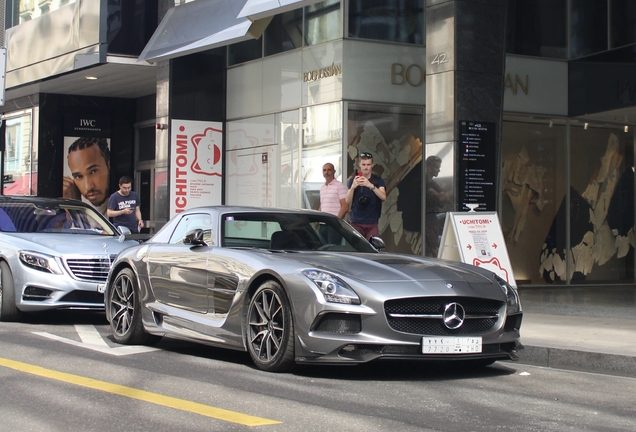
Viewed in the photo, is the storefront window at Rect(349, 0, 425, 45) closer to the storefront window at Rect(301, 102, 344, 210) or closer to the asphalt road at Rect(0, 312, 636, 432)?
the storefront window at Rect(301, 102, 344, 210)

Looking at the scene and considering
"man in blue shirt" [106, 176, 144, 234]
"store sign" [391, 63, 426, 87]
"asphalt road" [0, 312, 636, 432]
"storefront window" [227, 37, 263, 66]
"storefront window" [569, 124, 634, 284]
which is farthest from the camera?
"storefront window" [227, 37, 263, 66]

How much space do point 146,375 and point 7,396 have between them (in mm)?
1159

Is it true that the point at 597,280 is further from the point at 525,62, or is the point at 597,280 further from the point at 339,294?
the point at 339,294

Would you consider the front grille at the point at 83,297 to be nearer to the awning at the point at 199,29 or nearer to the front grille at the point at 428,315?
the front grille at the point at 428,315

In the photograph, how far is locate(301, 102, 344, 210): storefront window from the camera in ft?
53.8

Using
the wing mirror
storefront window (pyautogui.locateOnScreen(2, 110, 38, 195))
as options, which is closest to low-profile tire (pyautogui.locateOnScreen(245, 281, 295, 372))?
the wing mirror

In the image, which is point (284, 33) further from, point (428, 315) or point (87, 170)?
point (428, 315)

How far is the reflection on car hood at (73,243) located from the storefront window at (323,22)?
635 cm

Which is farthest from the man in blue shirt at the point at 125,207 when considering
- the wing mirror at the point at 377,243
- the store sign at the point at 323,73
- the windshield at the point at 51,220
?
the wing mirror at the point at 377,243

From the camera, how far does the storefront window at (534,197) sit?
1677 centimetres

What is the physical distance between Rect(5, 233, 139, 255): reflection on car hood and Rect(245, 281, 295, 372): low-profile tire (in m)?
4.28

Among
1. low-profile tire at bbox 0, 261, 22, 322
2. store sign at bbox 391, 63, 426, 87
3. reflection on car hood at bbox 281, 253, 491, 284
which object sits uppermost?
store sign at bbox 391, 63, 426, 87

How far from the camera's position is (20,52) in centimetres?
2409

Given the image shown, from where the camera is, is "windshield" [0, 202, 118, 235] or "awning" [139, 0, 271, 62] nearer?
"windshield" [0, 202, 118, 235]
